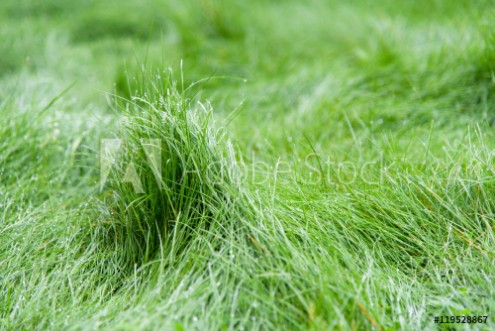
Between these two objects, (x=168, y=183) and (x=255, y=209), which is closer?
(x=255, y=209)

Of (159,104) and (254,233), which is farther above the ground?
(159,104)

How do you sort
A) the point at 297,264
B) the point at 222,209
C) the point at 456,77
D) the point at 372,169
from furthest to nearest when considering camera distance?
the point at 456,77 < the point at 372,169 < the point at 222,209 < the point at 297,264

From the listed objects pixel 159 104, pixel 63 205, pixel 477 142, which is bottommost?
pixel 63 205

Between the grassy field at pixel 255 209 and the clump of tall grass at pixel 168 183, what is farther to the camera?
the clump of tall grass at pixel 168 183

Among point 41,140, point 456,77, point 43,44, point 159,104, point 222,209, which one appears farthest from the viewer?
point 43,44

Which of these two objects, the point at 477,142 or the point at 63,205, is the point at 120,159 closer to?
the point at 63,205

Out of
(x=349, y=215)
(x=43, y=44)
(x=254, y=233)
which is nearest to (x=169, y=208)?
(x=254, y=233)
